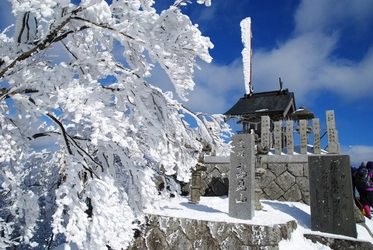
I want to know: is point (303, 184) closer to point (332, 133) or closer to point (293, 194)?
point (293, 194)

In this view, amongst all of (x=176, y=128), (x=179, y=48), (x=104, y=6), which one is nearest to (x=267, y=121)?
(x=176, y=128)

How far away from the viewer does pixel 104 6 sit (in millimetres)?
2131

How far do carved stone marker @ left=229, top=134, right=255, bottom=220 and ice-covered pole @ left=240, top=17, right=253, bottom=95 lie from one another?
455 inches

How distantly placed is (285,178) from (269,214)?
2.38 meters

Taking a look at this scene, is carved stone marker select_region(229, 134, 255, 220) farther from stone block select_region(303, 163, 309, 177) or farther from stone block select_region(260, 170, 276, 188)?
stone block select_region(303, 163, 309, 177)

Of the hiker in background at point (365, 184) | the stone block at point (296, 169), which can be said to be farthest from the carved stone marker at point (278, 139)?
the hiker in background at point (365, 184)

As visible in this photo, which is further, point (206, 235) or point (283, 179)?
point (283, 179)

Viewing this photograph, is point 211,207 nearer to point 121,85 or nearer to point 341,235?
point 341,235

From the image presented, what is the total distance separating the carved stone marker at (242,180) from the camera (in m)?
5.77

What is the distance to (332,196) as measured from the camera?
5.95m

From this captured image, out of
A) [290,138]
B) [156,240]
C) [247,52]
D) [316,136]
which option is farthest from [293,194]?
[247,52]

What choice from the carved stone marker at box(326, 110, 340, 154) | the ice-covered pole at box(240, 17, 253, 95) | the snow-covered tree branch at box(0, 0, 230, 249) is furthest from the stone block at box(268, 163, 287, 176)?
the ice-covered pole at box(240, 17, 253, 95)

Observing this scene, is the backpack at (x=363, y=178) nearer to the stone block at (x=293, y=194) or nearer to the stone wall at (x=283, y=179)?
the stone wall at (x=283, y=179)

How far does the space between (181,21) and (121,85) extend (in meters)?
0.87
